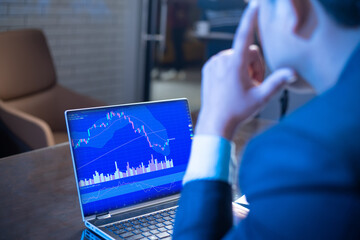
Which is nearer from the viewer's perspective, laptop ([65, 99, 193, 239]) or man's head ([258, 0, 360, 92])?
man's head ([258, 0, 360, 92])

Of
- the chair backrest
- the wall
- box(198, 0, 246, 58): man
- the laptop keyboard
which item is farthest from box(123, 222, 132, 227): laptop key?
box(198, 0, 246, 58): man

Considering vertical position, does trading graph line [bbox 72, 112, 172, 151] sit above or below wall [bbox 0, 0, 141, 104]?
above

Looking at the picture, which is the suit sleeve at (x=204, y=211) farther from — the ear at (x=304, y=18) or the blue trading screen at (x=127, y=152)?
the blue trading screen at (x=127, y=152)

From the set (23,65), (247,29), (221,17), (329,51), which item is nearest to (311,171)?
(329,51)

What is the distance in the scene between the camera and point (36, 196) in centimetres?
116

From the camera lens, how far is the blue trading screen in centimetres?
105

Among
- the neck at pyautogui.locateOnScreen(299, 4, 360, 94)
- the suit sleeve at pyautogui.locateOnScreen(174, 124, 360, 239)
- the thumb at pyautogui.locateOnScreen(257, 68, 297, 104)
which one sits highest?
the neck at pyautogui.locateOnScreen(299, 4, 360, 94)

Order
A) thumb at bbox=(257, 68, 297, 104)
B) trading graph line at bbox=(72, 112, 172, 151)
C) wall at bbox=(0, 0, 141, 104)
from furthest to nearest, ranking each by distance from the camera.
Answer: wall at bbox=(0, 0, 141, 104)
trading graph line at bbox=(72, 112, 172, 151)
thumb at bbox=(257, 68, 297, 104)

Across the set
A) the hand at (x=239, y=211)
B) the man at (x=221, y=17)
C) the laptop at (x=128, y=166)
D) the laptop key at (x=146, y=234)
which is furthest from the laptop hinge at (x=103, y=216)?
the man at (x=221, y=17)

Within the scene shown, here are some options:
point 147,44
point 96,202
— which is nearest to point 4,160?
point 96,202

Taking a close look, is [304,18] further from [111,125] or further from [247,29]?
[111,125]

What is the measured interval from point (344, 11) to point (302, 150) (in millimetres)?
167

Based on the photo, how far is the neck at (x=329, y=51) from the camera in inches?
21.4

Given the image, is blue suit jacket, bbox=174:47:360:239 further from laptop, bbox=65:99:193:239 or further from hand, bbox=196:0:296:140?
laptop, bbox=65:99:193:239
